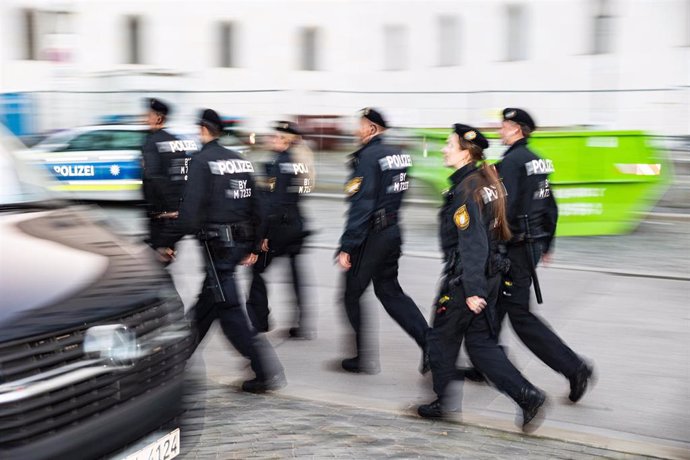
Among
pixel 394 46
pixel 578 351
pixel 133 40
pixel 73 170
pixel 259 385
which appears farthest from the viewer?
pixel 133 40

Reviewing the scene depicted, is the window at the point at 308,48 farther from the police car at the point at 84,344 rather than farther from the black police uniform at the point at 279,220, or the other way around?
the police car at the point at 84,344

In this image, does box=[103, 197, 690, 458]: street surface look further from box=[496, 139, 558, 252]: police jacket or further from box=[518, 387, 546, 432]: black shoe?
box=[496, 139, 558, 252]: police jacket

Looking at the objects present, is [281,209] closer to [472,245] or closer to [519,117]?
[519,117]

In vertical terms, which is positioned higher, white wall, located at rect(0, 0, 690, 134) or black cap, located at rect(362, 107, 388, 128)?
white wall, located at rect(0, 0, 690, 134)

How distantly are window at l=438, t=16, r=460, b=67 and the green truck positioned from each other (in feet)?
51.7

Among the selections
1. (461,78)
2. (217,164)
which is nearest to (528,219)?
(217,164)

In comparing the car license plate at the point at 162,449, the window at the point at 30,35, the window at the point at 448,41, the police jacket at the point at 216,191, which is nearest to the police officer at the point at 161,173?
the police jacket at the point at 216,191

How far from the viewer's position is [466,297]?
4859 millimetres

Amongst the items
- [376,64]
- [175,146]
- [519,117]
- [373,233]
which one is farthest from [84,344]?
[376,64]

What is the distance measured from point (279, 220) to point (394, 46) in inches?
874

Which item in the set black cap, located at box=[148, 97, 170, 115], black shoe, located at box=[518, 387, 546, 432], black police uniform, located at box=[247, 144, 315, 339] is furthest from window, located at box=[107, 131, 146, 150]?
black shoe, located at box=[518, 387, 546, 432]

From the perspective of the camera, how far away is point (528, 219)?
556cm

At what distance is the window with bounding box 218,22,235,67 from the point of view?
107 ft

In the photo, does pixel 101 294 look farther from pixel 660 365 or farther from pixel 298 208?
pixel 660 365
